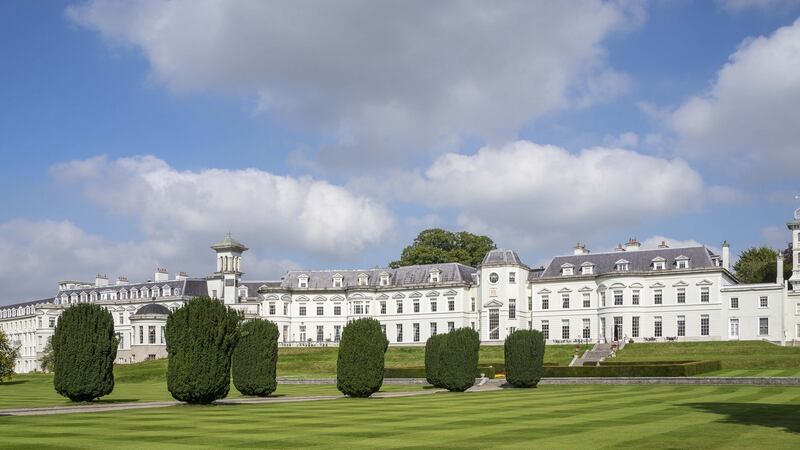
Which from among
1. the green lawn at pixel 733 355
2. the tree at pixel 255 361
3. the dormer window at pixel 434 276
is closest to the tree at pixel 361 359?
the tree at pixel 255 361

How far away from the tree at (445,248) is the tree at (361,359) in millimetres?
64445

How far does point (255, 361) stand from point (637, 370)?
26.6 meters

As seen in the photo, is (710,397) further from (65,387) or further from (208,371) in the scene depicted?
(65,387)

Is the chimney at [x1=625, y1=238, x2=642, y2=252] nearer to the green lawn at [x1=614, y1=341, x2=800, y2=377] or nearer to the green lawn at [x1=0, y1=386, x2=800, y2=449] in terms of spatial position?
the green lawn at [x1=614, y1=341, x2=800, y2=377]

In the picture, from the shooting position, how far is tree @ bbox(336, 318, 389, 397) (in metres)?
42.0

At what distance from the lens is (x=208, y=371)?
3631cm

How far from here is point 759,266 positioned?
102 meters

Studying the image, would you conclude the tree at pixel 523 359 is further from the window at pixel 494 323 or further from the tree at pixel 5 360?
the tree at pixel 5 360

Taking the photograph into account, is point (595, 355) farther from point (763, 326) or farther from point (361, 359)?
point (361, 359)

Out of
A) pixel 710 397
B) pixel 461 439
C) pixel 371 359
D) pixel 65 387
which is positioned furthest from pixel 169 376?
pixel 710 397

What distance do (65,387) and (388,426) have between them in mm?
20839

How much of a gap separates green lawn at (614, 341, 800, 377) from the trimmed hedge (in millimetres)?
2097

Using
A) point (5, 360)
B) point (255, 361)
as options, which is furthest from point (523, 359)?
point (5, 360)

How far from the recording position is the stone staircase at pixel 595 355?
71.5 meters
